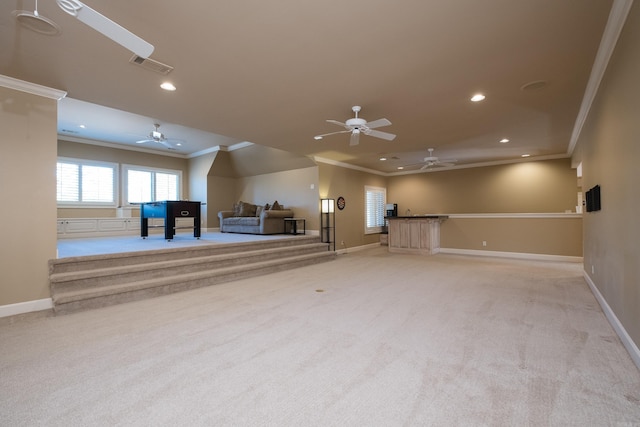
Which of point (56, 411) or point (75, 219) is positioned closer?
point (56, 411)

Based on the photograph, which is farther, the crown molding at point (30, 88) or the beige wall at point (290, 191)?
the beige wall at point (290, 191)

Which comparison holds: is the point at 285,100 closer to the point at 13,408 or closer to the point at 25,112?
the point at 25,112

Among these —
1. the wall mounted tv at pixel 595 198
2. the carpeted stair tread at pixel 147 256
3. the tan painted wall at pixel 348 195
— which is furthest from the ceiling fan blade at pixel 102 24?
the tan painted wall at pixel 348 195

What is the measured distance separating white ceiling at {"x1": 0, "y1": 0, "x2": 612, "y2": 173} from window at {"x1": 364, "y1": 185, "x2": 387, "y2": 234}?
4.41 meters

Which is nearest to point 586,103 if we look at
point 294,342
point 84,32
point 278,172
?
point 294,342

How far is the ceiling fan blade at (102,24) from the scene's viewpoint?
148cm

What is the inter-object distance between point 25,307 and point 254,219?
5.04 metres

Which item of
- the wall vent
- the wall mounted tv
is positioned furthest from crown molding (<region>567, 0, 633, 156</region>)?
the wall vent

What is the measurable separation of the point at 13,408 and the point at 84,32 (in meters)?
2.73

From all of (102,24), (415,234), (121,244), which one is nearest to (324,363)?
(102,24)

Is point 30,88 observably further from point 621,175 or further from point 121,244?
point 621,175

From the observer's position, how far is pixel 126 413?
1563 millimetres

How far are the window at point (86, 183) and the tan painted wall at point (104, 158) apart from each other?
0.52 feet

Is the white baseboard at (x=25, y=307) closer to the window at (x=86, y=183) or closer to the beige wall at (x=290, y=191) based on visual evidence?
the window at (x=86, y=183)
